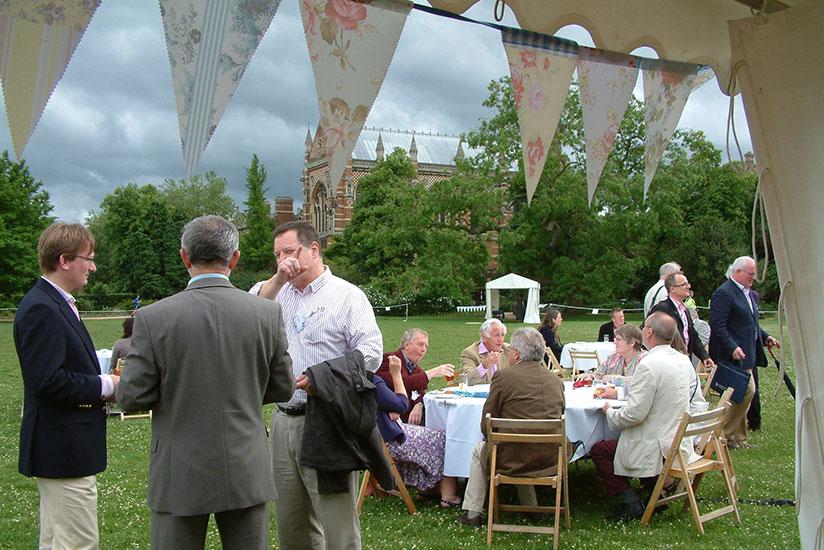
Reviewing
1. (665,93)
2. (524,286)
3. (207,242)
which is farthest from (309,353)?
(524,286)

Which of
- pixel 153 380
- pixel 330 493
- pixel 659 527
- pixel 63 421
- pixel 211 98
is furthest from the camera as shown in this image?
pixel 659 527

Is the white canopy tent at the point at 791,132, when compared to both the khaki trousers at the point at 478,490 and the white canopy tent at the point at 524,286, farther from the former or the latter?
the white canopy tent at the point at 524,286

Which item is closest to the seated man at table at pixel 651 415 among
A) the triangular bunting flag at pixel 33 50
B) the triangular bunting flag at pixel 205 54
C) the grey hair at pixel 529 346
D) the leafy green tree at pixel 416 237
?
the grey hair at pixel 529 346

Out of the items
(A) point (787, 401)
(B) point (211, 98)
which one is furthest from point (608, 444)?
(A) point (787, 401)

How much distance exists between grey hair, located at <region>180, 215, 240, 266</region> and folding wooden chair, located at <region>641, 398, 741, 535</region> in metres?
3.17

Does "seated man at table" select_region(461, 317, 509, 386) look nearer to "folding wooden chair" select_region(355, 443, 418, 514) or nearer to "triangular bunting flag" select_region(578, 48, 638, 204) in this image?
"folding wooden chair" select_region(355, 443, 418, 514)

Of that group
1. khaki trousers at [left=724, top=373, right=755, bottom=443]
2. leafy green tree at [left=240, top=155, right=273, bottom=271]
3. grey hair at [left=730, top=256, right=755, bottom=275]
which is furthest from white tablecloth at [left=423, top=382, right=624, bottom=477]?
leafy green tree at [left=240, top=155, right=273, bottom=271]

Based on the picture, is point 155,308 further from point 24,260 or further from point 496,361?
point 24,260

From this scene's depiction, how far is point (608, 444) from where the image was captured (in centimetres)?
523

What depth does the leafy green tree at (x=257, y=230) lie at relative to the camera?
54.4 m

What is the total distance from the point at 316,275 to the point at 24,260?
4094 centimetres

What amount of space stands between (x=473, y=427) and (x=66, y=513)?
9.77ft

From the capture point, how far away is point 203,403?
2.40 m

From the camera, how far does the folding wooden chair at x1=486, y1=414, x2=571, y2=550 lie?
4512 millimetres
